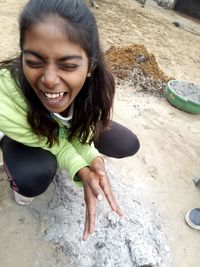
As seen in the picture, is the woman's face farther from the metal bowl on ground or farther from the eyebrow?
the metal bowl on ground

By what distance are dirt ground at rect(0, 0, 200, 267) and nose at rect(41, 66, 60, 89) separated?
857 mm

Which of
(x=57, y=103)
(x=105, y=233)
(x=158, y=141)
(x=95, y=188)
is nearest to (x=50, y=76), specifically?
(x=57, y=103)

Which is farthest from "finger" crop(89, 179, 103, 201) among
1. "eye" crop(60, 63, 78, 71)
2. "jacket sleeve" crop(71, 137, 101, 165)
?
"eye" crop(60, 63, 78, 71)

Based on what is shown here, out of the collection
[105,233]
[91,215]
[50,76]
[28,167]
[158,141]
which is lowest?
[158,141]

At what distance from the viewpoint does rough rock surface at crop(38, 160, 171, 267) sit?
166 centimetres

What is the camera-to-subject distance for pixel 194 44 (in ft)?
17.9

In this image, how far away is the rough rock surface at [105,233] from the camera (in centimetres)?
→ 166

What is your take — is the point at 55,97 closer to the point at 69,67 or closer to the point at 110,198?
the point at 69,67

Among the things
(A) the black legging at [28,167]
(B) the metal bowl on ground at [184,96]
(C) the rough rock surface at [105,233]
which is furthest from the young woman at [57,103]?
(B) the metal bowl on ground at [184,96]

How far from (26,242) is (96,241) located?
0.35m

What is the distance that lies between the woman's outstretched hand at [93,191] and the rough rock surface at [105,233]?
1.12 ft

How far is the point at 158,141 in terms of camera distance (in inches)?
107

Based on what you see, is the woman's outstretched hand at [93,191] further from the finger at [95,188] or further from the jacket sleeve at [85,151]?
the jacket sleeve at [85,151]

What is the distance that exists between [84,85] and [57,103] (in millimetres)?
234
